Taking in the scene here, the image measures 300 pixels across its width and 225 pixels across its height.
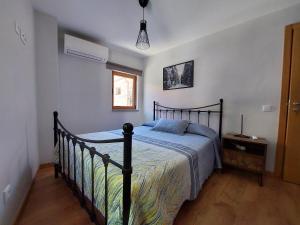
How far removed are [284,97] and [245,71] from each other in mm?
625

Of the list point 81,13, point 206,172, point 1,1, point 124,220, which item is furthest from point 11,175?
point 81,13

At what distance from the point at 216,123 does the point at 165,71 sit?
5.27 feet

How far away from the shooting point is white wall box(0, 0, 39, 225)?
1.06 meters

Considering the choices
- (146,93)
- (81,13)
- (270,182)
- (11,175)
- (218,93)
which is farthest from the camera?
(146,93)

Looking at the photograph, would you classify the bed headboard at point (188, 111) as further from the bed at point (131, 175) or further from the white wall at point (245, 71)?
the bed at point (131, 175)

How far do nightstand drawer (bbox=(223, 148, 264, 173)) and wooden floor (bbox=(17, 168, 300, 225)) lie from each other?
0.21 m

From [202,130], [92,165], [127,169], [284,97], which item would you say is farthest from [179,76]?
[127,169]

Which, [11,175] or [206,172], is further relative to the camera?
[206,172]

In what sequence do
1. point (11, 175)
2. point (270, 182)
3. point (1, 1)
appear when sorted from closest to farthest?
point (1, 1), point (11, 175), point (270, 182)

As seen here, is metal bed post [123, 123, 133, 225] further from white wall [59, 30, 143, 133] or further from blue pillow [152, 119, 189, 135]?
white wall [59, 30, 143, 133]

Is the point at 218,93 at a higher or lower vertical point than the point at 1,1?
lower

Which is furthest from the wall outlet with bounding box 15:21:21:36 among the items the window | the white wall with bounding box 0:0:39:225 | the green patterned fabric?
the window

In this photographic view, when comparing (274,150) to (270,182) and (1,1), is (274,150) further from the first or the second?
(1,1)

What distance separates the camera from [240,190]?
68.6 inches
